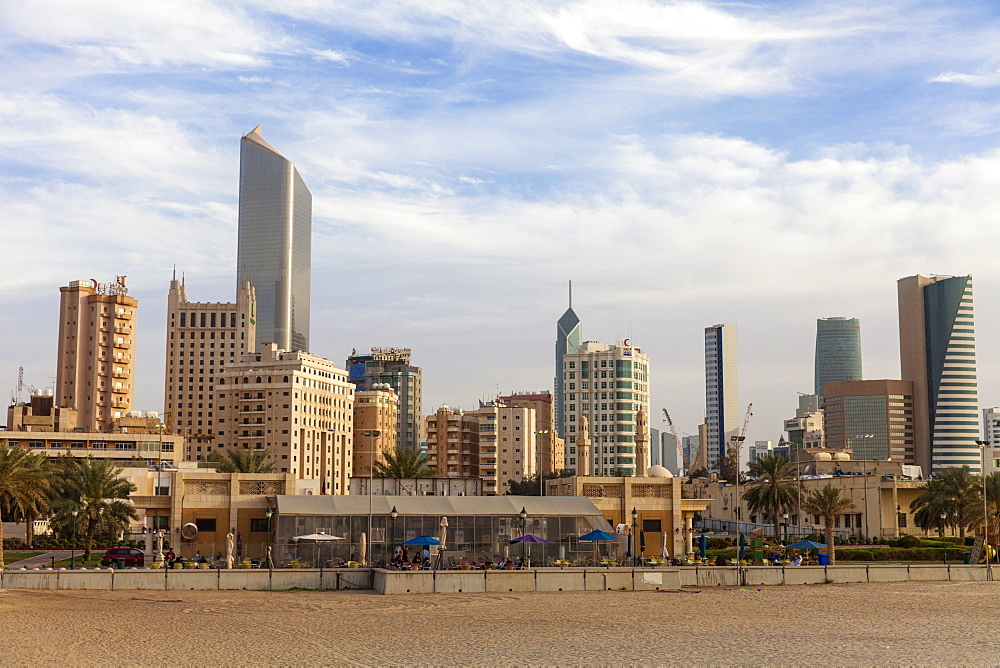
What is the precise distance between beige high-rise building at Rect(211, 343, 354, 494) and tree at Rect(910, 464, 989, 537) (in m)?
109

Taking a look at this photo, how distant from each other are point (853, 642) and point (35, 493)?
4673 cm

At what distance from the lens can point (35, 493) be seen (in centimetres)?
6034

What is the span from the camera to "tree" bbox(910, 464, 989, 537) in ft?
220

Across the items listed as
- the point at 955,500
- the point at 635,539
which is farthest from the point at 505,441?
the point at 635,539

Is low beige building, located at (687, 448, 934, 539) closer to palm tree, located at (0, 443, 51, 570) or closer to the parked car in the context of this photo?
the parked car

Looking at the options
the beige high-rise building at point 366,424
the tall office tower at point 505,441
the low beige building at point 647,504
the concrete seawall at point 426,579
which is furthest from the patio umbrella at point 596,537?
the beige high-rise building at point 366,424

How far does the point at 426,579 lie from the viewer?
40938mm

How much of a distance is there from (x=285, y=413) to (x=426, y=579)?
132611 millimetres

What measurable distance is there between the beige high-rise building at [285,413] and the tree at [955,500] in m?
109

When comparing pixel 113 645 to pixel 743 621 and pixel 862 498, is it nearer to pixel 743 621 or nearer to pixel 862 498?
pixel 743 621

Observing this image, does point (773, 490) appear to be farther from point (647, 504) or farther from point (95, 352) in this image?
point (95, 352)

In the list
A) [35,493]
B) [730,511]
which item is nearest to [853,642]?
[35,493]

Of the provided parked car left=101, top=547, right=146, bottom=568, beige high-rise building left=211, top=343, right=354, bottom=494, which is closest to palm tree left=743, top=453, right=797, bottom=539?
parked car left=101, top=547, right=146, bottom=568

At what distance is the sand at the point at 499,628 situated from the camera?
25172 mm
